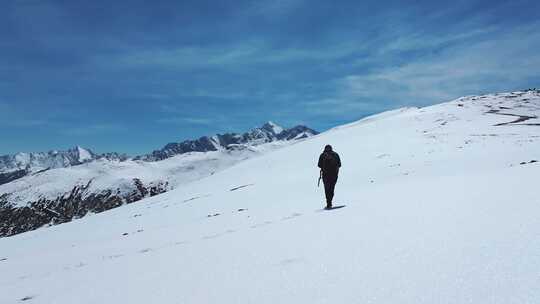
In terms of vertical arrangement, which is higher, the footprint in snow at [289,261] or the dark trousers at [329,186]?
the dark trousers at [329,186]

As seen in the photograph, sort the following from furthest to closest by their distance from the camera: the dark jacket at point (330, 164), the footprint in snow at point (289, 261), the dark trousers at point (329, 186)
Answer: the dark jacket at point (330, 164), the dark trousers at point (329, 186), the footprint in snow at point (289, 261)

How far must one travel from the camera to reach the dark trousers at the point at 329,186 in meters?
15.8

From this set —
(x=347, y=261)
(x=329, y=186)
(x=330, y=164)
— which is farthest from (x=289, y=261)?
(x=330, y=164)

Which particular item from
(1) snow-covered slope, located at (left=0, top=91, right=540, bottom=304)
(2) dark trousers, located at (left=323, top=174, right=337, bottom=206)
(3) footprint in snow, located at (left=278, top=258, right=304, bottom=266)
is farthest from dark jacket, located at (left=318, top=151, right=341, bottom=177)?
(3) footprint in snow, located at (left=278, top=258, right=304, bottom=266)

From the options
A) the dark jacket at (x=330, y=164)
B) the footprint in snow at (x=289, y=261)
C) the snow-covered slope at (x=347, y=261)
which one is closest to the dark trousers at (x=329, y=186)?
the dark jacket at (x=330, y=164)

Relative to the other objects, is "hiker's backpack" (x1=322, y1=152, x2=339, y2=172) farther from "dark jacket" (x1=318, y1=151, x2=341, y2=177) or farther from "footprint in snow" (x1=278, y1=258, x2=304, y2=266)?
"footprint in snow" (x1=278, y1=258, x2=304, y2=266)

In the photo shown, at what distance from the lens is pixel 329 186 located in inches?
636

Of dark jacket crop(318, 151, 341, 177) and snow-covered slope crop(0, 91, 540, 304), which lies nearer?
snow-covered slope crop(0, 91, 540, 304)

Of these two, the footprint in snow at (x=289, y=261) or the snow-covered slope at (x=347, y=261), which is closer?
the snow-covered slope at (x=347, y=261)

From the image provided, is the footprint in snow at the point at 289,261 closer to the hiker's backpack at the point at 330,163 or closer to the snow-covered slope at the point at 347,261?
the snow-covered slope at the point at 347,261

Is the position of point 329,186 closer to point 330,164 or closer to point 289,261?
point 330,164

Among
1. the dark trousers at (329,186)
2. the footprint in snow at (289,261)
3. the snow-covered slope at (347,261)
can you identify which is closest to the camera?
the snow-covered slope at (347,261)

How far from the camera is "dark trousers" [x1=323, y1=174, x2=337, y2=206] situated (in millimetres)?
15773

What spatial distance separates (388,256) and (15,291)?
7909mm
